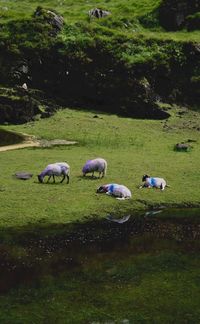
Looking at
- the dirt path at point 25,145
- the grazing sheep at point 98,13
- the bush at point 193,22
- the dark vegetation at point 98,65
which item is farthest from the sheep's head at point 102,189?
the grazing sheep at point 98,13

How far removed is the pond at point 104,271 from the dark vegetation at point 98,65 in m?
26.4

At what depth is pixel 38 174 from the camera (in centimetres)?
2683

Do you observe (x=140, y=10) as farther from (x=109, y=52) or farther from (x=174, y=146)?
(x=174, y=146)

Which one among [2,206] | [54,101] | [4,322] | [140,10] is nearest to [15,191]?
[2,206]

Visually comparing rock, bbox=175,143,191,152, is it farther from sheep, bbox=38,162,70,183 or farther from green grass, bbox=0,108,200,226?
sheep, bbox=38,162,70,183

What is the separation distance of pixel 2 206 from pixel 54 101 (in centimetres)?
2602

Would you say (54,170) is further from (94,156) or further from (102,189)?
(94,156)

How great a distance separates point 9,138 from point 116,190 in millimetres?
14741

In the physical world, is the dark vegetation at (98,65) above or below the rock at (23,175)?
above

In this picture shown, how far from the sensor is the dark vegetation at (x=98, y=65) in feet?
158

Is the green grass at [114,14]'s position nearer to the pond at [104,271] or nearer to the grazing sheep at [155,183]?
the grazing sheep at [155,183]

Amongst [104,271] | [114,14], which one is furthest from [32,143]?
[114,14]

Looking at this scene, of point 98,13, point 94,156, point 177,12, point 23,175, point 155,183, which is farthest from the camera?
point 98,13

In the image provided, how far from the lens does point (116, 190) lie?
23859 millimetres
